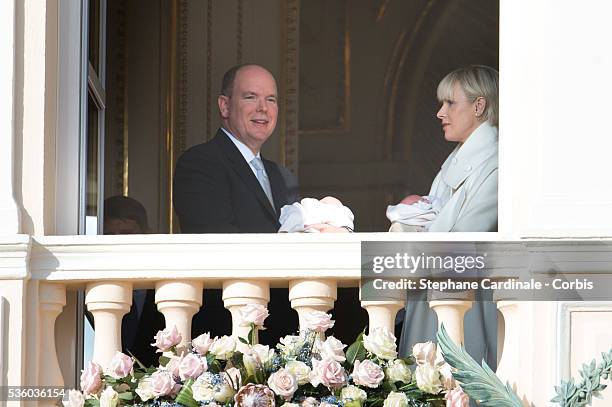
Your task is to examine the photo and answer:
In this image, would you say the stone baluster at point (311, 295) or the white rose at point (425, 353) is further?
the stone baluster at point (311, 295)

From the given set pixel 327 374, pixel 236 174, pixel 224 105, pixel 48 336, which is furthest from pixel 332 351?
pixel 224 105

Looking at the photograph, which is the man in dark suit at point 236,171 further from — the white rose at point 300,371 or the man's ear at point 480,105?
the white rose at point 300,371

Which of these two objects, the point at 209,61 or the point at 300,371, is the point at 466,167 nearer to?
the point at 300,371

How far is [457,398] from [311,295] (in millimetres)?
703

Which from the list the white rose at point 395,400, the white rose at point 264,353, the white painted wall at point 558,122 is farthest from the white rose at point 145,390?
the white painted wall at point 558,122

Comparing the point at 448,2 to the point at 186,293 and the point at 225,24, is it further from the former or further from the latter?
the point at 186,293

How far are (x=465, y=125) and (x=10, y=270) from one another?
2.12 meters

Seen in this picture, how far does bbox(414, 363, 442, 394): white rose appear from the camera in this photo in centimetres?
541

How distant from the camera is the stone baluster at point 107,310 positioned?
5839 mm

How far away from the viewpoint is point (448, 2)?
1012 centimetres

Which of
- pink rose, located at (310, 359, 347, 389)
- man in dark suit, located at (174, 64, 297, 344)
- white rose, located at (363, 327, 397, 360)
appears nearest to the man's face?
man in dark suit, located at (174, 64, 297, 344)

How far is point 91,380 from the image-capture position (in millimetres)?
5531

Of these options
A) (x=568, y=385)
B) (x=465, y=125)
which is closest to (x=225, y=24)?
(x=465, y=125)

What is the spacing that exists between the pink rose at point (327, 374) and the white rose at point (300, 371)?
22 mm
